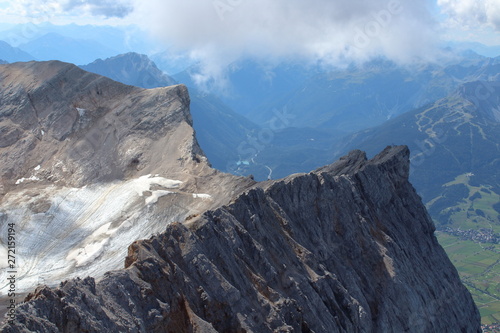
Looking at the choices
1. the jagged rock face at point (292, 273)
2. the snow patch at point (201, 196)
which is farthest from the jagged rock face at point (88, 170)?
the jagged rock face at point (292, 273)

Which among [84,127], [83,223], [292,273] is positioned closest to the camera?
[292,273]

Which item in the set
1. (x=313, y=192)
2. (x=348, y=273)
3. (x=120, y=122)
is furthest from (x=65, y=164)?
(x=348, y=273)

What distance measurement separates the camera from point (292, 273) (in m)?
45.4

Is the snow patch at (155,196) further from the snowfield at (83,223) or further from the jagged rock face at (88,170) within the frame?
the jagged rock face at (88,170)

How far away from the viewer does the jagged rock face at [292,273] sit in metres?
33.1

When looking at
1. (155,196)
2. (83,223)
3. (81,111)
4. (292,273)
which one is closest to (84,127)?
(81,111)

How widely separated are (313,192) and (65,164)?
125ft

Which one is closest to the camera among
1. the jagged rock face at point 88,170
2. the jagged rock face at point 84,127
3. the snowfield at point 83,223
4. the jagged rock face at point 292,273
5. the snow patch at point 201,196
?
the jagged rock face at point 292,273

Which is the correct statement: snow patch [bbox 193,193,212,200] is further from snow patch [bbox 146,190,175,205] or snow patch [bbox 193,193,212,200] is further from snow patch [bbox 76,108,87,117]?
snow patch [bbox 76,108,87,117]

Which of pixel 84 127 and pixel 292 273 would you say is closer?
pixel 292 273

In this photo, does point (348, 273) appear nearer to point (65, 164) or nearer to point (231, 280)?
point (231, 280)

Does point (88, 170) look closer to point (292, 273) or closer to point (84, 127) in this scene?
point (84, 127)

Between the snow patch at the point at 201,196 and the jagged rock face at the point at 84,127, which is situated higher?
the jagged rock face at the point at 84,127

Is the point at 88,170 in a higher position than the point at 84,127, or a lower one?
lower
